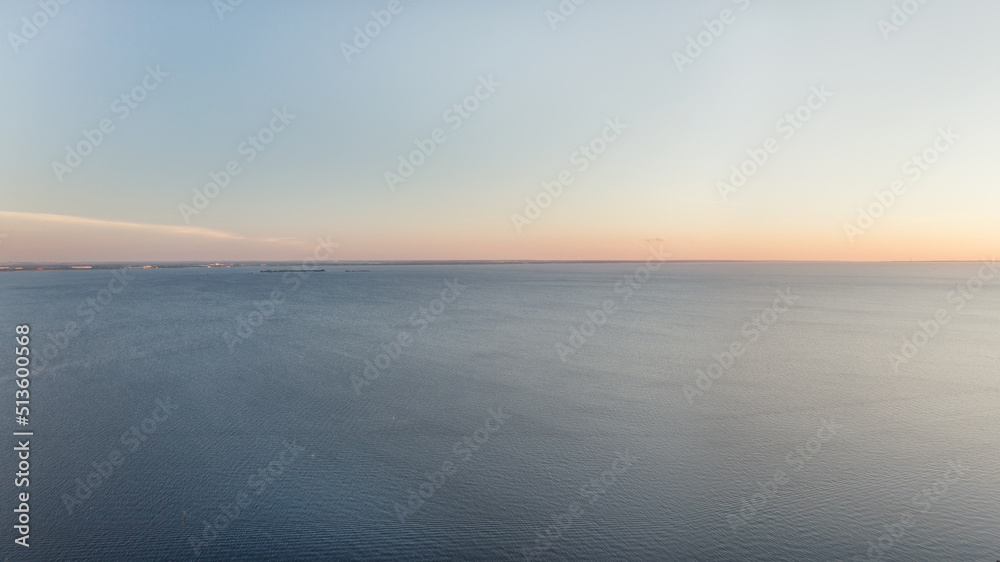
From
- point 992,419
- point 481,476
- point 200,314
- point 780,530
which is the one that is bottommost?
point 200,314

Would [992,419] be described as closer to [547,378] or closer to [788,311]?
[547,378]

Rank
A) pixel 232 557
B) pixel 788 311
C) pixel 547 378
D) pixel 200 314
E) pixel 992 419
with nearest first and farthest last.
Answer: pixel 232 557
pixel 992 419
pixel 547 378
pixel 200 314
pixel 788 311

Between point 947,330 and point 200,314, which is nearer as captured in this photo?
point 947,330

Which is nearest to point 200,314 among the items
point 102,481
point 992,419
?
point 102,481

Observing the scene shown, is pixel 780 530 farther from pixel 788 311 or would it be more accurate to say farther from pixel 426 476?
pixel 788 311

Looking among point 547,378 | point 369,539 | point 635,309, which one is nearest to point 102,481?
point 369,539

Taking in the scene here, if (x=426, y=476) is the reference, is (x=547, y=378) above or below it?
above

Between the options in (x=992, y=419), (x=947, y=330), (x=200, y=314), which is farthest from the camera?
(x=200, y=314)
